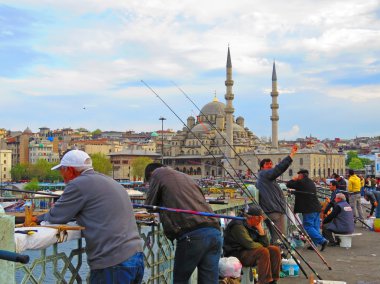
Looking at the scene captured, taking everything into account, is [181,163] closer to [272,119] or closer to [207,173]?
[207,173]

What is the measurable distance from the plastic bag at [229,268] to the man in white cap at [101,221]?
5.82 feet

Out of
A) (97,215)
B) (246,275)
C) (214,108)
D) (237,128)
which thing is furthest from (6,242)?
(214,108)

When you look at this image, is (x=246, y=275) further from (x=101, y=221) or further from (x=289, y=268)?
(x=101, y=221)

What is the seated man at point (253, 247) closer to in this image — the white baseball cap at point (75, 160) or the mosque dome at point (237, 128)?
the white baseball cap at point (75, 160)

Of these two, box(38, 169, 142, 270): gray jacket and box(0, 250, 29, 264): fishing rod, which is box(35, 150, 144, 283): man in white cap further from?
box(0, 250, 29, 264): fishing rod

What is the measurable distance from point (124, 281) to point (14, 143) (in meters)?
96.0

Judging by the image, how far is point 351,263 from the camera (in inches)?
248

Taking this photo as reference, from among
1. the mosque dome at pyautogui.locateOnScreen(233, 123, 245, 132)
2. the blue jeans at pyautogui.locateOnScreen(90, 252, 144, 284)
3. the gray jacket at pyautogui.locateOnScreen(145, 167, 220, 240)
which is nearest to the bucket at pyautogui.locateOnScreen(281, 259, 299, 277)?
the gray jacket at pyautogui.locateOnScreen(145, 167, 220, 240)

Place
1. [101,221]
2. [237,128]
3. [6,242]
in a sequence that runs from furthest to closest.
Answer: [237,128], [101,221], [6,242]

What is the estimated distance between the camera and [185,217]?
3393mm

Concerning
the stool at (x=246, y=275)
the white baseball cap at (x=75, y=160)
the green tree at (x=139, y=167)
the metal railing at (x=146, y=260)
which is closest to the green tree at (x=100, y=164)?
the green tree at (x=139, y=167)

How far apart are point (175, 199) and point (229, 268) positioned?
4.00ft

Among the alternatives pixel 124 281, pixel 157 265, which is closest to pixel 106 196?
pixel 124 281

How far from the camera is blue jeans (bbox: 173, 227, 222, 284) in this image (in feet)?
11.1
